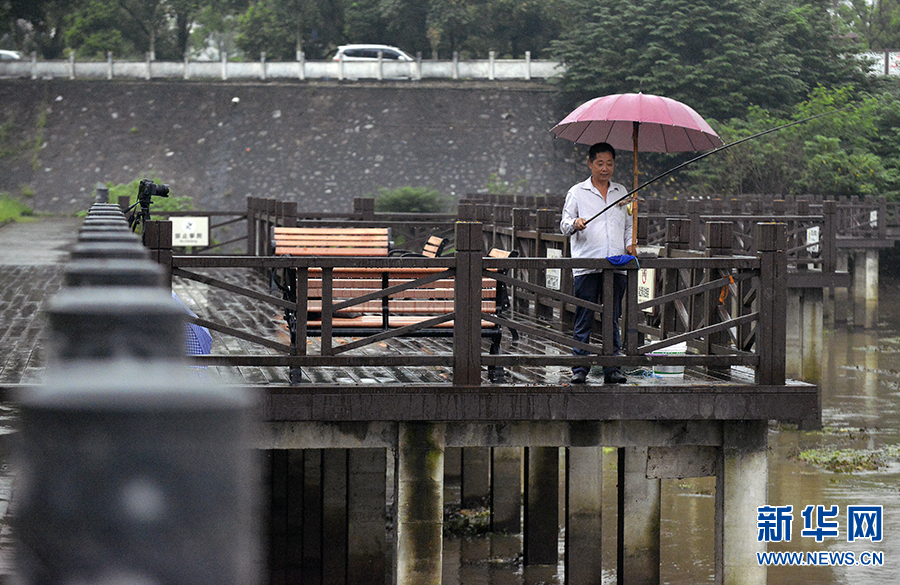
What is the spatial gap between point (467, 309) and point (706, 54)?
4111 cm

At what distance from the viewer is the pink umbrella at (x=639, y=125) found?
872cm

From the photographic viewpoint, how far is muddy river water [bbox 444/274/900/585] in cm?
1166

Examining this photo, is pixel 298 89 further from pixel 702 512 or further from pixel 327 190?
pixel 702 512

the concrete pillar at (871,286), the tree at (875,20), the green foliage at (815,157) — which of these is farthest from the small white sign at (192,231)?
the tree at (875,20)

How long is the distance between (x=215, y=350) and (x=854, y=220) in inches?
1039

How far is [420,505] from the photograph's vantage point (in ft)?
25.5

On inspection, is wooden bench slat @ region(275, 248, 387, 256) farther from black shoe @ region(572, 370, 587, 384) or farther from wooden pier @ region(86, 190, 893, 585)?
black shoe @ region(572, 370, 587, 384)

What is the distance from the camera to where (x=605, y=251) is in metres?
8.11

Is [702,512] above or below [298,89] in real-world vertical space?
below

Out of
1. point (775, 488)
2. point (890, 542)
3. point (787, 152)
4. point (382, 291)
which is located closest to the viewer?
point (382, 291)

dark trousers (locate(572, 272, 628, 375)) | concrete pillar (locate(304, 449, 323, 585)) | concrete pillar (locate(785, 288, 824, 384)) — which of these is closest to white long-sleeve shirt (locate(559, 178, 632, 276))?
dark trousers (locate(572, 272, 628, 375))

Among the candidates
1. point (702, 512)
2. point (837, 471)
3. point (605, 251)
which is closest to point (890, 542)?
point (702, 512)

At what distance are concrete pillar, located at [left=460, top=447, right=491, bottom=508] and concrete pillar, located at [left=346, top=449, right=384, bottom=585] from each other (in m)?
3.80

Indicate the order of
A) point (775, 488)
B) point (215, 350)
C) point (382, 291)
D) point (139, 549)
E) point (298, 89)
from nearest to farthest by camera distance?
point (139, 549) → point (382, 291) → point (215, 350) → point (775, 488) → point (298, 89)
